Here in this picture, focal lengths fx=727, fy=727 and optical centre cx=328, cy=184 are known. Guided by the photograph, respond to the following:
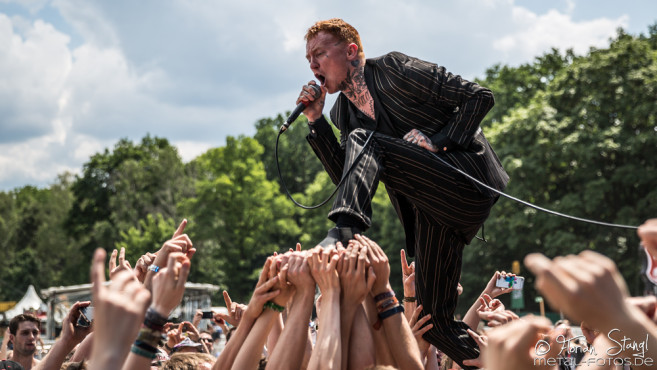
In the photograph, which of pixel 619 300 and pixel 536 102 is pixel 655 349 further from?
pixel 536 102

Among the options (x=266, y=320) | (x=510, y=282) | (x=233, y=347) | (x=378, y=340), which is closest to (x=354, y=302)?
(x=378, y=340)

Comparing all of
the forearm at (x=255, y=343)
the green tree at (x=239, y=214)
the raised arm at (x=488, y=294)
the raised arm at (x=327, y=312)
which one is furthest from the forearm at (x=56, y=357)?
the green tree at (x=239, y=214)

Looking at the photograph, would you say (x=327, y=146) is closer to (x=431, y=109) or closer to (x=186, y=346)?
(x=431, y=109)

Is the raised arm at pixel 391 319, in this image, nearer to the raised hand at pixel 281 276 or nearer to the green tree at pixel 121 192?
the raised hand at pixel 281 276

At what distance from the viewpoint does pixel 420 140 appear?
12.9 ft

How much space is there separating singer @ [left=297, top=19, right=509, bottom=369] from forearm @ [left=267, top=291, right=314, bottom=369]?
115cm

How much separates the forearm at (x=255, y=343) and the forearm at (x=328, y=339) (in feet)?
0.68

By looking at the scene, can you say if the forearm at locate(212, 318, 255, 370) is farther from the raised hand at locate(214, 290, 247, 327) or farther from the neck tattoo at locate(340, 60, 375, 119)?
the neck tattoo at locate(340, 60, 375, 119)

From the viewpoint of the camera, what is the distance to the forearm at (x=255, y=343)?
2641 mm

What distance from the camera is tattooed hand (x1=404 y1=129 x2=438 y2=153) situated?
391 cm

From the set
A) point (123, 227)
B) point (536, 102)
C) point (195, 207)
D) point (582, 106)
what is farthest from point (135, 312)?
point (123, 227)

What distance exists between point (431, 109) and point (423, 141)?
290 mm

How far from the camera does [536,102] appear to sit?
2933 cm

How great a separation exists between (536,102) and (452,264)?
26.4m
